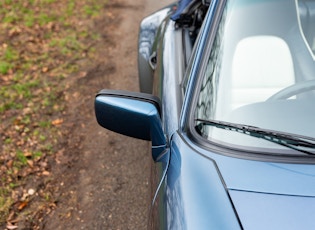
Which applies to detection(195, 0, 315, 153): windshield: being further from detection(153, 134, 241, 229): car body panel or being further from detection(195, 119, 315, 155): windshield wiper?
detection(153, 134, 241, 229): car body panel

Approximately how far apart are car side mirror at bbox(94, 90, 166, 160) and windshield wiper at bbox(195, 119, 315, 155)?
243 mm

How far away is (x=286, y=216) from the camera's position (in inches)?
54.2

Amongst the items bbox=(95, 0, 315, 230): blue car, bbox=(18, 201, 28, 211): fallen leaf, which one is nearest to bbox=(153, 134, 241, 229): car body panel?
bbox=(95, 0, 315, 230): blue car

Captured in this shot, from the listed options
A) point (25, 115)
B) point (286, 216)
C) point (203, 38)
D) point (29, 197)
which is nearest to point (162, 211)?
point (286, 216)

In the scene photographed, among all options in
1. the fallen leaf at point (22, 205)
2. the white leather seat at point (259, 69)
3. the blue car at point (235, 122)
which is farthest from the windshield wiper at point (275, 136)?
the fallen leaf at point (22, 205)

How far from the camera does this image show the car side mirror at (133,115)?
1.75 metres

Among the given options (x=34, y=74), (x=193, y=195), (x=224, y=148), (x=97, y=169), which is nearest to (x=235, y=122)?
(x=224, y=148)

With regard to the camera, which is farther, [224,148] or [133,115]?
[133,115]

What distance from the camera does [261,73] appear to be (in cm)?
202

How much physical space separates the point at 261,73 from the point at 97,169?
179 centimetres

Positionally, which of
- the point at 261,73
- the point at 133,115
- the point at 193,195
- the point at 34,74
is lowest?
the point at 34,74

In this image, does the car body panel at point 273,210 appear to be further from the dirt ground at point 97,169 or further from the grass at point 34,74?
the grass at point 34,74

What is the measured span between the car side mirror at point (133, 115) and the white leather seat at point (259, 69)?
0.38m

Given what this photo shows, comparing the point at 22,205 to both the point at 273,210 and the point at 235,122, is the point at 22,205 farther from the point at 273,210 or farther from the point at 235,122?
the point at 273,210
